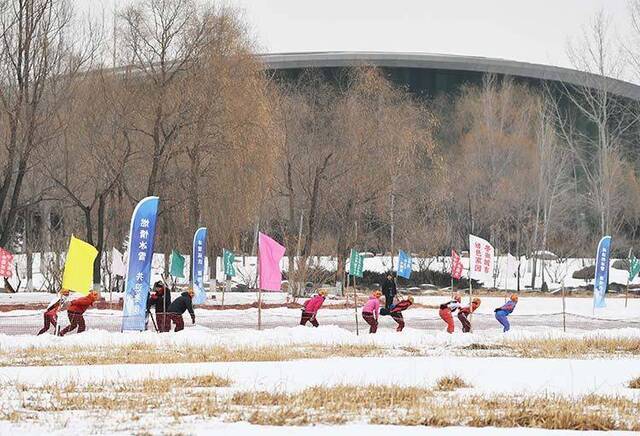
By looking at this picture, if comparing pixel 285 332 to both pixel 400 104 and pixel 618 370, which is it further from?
pixel 400 104

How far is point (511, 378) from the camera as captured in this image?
1200cm

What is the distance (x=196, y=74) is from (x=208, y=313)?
8512 millimetres

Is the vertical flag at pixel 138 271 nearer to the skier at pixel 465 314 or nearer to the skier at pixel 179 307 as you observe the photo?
the skier at pixel 179 307

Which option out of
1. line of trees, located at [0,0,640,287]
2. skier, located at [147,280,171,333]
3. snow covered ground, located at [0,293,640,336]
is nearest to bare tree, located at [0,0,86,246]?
line of trees, located at [0,0,640,287]

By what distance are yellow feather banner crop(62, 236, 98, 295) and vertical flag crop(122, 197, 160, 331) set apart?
82 centimetres

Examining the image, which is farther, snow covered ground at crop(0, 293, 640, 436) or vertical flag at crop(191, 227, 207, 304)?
vertical flag at crop(191, 227, 207, 304)

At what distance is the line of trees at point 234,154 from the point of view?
110 ft

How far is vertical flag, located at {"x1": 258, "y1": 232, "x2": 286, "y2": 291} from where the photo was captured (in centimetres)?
2192

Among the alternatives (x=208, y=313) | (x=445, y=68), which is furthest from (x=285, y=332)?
(x=445, y=68)

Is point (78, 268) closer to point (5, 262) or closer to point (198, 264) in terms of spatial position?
point (198, 264)

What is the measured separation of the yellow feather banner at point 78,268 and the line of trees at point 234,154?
11313mm

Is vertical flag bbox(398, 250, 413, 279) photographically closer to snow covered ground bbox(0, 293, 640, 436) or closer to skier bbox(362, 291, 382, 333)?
snow covered ground bbox(0, 293, 640, 436)

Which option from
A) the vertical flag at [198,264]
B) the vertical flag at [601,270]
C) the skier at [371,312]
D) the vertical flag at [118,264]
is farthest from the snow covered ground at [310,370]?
the vertical flag at [118,264]

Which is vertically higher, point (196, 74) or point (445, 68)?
point (445, 68)
